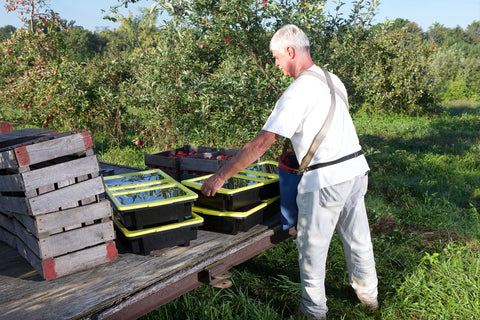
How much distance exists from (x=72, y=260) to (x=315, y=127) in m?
1.88

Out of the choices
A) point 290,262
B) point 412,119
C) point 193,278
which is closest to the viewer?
point 193,278

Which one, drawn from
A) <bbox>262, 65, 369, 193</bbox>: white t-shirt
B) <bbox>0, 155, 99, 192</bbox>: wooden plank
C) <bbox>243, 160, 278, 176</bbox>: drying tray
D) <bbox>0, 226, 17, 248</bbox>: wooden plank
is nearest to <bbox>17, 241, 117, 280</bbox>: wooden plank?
<bbox>0, 226, 17, 248</bbox>: wooden plank

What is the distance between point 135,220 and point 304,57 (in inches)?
67.1

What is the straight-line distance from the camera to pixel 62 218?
8.29ft

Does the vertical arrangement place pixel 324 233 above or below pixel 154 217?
below

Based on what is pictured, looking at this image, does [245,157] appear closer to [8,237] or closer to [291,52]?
[291,52]

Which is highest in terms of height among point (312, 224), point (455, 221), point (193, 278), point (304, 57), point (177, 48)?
point (177, 48)

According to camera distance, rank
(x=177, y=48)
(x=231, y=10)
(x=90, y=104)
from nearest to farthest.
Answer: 1. (x=231, y=10)
2. (x=177, y=48)
3. (x=90, y=104)

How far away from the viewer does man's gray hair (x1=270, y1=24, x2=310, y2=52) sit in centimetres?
273

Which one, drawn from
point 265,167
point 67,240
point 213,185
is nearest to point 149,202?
point 213,185

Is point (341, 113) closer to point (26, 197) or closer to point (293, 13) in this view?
point (26, 197)

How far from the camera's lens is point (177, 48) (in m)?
6.03

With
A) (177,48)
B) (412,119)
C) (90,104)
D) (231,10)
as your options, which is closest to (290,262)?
(231,10)

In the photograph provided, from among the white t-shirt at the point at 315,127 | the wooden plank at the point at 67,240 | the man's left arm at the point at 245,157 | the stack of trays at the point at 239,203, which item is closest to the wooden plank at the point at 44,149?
the wooden plank at the point at 67,240
